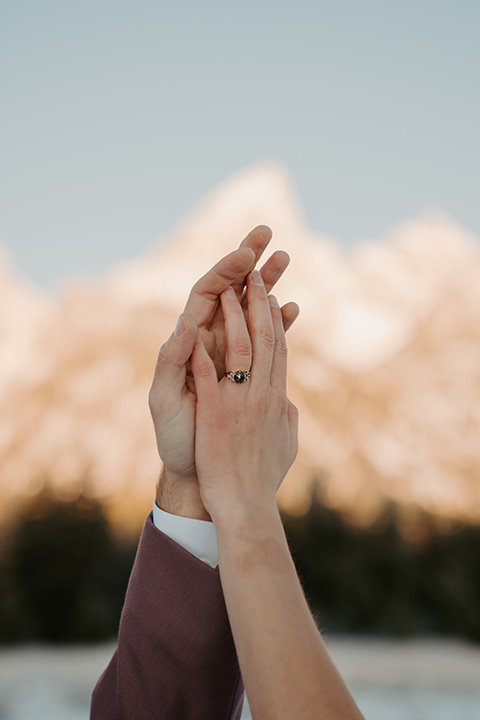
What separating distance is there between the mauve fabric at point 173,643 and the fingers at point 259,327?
0.30 m

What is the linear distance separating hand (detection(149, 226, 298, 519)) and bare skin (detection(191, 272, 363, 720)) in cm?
3

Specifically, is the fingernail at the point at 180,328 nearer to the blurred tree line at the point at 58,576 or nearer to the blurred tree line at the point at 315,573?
the blurred tree line at the point at 315,573

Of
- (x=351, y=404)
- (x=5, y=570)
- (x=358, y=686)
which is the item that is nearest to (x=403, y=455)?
(x=351, y=404)

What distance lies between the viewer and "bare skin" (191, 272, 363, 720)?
68cm

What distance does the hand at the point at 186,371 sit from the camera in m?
0.93

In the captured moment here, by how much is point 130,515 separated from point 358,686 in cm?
408

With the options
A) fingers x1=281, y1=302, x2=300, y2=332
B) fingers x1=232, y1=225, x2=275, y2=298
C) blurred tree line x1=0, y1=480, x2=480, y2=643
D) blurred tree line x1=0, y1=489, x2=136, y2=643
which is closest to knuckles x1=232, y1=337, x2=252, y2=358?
fingers x1=232, y1=225, x2=275, y2=298

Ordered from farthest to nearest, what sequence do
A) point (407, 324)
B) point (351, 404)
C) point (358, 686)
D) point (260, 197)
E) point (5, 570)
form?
point (260, 197) → point (407, 324) → point (351, 404) → point (5, 570) → point (358, 686)

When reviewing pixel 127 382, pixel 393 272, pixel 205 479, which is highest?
pixel 393 272

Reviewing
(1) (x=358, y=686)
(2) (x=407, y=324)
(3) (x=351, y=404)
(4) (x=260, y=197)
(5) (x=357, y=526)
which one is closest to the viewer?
(1) (x=358, y=686)

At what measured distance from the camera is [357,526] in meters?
9.39

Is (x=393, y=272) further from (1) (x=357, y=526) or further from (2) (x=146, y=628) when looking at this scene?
(2) (x=146, y=628)

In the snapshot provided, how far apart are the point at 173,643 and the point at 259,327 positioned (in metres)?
0.49

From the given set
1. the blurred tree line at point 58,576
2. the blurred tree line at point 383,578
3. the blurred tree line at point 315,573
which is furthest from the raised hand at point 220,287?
the blurred tree line at point 383,578
